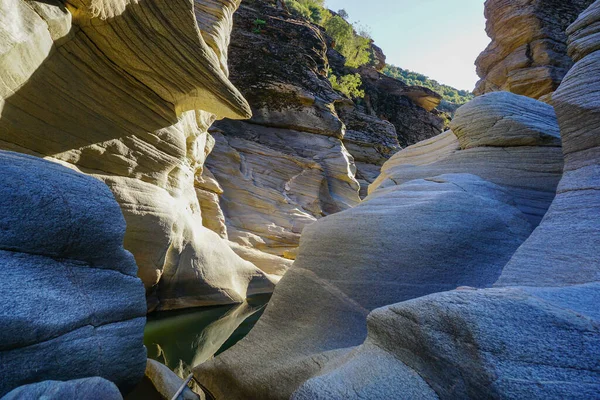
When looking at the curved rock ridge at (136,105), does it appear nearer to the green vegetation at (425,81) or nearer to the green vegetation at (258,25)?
the green vegetation at (258,25)

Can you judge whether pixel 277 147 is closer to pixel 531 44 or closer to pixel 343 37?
pixel 531 44

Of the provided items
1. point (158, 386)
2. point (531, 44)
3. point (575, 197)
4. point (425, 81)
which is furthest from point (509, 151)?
point (425, 81)

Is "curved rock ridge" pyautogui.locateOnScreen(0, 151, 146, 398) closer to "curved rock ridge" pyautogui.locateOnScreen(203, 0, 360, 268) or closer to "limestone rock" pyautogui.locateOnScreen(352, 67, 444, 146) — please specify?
"curved rock ridge" pyautogui.locateOnScreen(203, 0, 360, 268)

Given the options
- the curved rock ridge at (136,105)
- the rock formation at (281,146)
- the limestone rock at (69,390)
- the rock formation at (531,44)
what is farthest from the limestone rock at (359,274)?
the rock formation at (531,44)

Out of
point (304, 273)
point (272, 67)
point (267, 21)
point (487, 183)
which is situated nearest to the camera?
point (304, 273)

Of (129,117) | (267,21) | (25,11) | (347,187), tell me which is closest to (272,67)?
(267,21)

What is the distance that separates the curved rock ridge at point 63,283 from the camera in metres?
2.13

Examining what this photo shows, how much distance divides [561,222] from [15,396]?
4.79 m

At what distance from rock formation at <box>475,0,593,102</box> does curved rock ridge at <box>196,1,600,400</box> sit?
359 inches

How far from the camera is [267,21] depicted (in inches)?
700

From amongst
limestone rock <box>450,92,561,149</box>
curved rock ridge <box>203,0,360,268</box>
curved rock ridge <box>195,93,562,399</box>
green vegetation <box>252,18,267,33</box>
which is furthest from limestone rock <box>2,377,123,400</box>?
green vegetation <box>252,18,267,33</box>

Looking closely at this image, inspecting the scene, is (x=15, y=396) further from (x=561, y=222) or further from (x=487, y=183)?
(x=487, y=183)

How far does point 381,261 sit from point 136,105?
17.2 feet

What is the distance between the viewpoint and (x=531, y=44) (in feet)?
44.1
